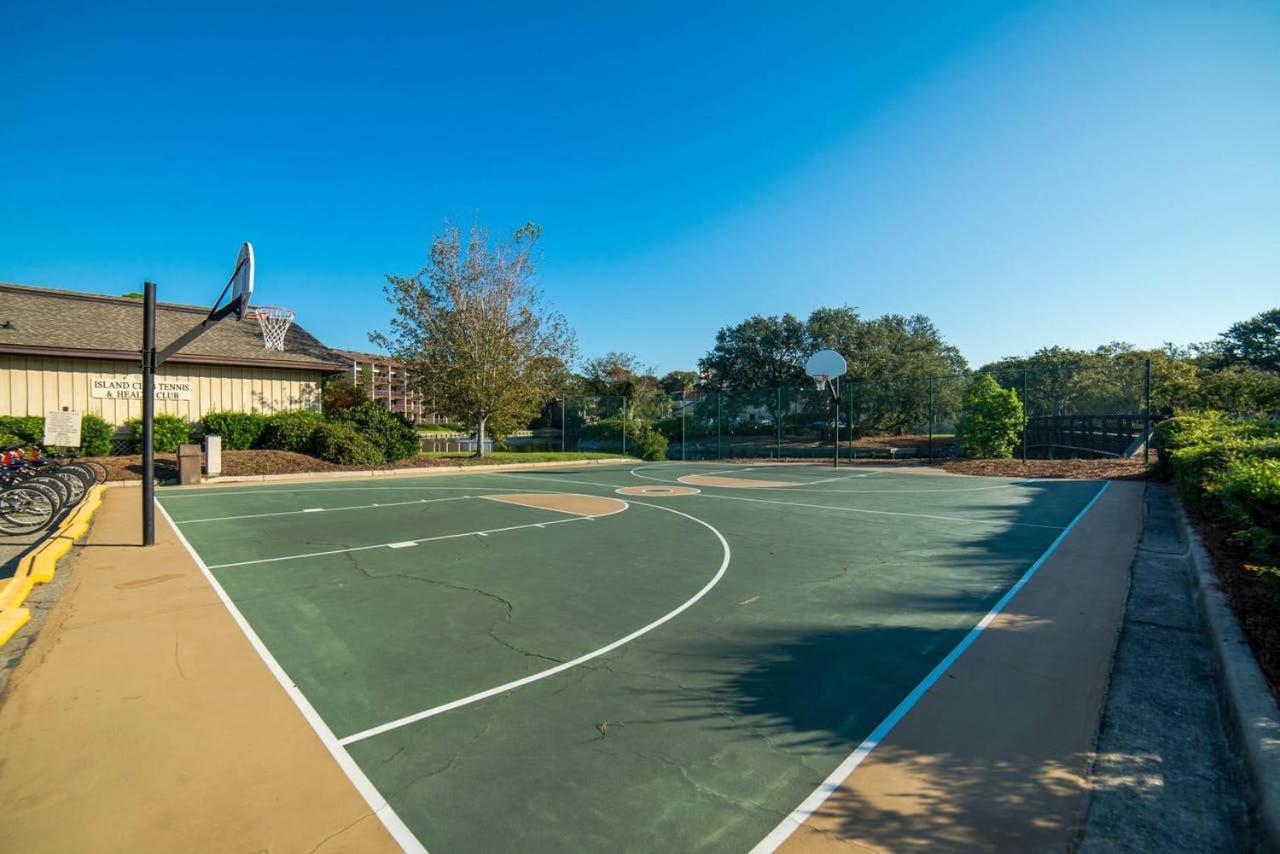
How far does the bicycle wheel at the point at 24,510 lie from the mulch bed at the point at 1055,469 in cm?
2281

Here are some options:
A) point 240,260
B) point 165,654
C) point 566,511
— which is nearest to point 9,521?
point 240,260

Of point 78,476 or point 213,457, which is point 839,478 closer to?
point 78,476

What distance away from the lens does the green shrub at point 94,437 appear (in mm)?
19062

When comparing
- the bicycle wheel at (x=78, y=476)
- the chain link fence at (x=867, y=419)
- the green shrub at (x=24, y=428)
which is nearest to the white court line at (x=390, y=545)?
the bicycle wheel at (x=78, y=476)

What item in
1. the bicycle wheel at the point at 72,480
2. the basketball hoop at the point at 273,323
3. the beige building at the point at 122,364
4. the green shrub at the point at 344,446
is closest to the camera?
the bicycle wheel at the point at 72,480

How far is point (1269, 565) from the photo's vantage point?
4.69 m

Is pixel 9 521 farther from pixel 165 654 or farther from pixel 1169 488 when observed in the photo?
pixel 1169 488

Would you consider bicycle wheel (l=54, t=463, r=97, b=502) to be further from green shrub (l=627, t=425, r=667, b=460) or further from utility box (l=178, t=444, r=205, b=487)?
green shrub (l=627, t=425, r=667, b=460)

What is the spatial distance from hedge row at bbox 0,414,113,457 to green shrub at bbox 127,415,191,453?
71 centimetres

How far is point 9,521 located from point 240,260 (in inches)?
228

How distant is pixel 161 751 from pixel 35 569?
5313 mm

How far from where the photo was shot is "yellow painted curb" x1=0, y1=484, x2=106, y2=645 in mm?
5281

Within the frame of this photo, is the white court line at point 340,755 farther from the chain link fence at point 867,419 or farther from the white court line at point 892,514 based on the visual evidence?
the chain link fence at point 867,419

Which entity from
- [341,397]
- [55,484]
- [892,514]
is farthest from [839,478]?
[341,397]
